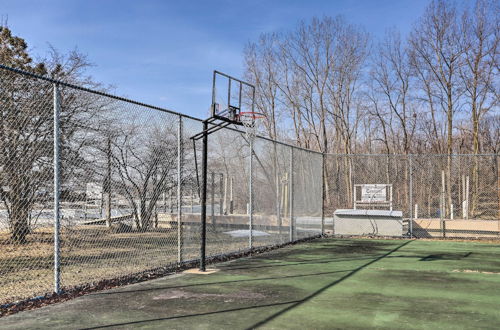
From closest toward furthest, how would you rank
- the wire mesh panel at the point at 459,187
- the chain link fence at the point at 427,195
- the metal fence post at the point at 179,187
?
the metal fence post at the point at 179,187, the chain link fence at the point at 427,195, the wire mesh panel at the point at 459,187

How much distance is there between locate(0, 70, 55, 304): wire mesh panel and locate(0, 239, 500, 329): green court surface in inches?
145

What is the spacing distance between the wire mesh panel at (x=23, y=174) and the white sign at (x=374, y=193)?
35.3ft

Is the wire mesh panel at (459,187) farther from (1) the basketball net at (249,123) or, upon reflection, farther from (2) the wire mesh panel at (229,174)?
(1) the basketball net at (249,123)

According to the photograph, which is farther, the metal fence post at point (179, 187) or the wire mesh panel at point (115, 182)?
the wire mesh panel at point (115, 182)

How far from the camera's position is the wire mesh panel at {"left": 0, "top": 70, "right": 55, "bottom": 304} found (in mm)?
9148

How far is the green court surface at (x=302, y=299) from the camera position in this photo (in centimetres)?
479

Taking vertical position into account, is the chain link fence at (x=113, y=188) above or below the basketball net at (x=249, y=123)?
below

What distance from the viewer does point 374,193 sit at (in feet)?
53.2

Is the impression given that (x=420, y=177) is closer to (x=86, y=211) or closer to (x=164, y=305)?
(x=86, y=211)

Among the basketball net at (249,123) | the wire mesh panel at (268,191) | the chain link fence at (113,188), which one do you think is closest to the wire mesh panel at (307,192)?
the chain link fence at (113,188)

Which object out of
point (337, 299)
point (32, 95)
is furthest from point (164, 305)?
point (32, 95)

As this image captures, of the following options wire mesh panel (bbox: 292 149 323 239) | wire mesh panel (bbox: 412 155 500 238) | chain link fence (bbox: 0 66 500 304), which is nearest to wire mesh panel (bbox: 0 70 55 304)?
chain link fence (bbox: 0 66 500 304)

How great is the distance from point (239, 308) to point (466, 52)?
2206 centimetres

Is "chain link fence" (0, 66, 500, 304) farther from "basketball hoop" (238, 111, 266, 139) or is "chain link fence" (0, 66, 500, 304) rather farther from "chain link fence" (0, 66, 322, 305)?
"basketball hoop" (238, 111, 266, 139)
